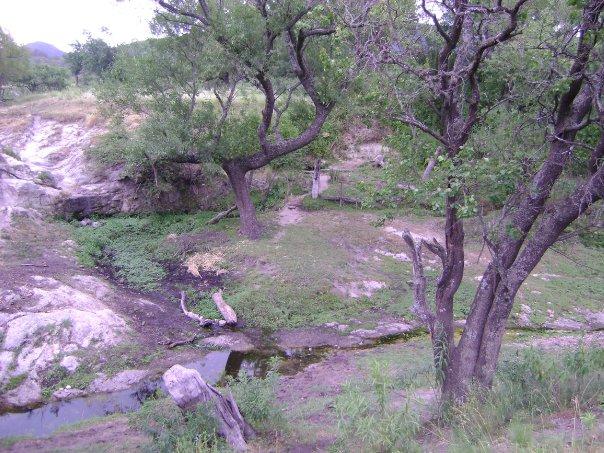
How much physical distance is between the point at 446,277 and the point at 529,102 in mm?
3009

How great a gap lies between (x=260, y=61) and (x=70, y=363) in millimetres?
10154

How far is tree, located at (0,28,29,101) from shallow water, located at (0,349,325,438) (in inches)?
1287

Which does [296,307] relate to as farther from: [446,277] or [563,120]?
[563,120]

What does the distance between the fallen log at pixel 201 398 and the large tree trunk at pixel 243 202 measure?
12725mm

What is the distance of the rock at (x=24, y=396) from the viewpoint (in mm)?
10438

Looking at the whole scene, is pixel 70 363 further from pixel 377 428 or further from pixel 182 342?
pixel 377 428

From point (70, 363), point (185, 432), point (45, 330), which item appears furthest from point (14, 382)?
point (185, 432)

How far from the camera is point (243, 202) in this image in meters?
19.8

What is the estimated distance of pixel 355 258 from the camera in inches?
712

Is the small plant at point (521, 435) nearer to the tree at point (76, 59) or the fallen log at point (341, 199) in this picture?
the fallen log at point (341, 199)

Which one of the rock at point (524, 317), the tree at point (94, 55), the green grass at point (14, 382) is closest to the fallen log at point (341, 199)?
the rock at point (524, 317)

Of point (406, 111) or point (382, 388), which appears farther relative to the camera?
point (406, 111)

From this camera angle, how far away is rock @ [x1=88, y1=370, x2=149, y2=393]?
11016 millimetres

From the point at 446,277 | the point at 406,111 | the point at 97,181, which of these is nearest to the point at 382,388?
the point at 446,277
